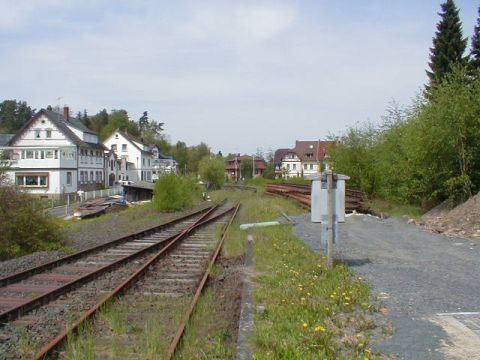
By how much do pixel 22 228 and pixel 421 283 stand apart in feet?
34.0

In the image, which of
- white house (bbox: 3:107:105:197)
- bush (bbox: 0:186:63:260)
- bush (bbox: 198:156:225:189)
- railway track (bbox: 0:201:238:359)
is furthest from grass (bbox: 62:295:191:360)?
bush (bbox: 198:156:225:189)

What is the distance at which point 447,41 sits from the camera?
37781 mm

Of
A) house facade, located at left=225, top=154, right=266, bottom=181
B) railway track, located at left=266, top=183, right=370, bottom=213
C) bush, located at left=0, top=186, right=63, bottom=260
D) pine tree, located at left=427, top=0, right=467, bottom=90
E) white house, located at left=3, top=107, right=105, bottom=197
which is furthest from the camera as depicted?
house facade, located at left=225, top=154, right=266, bottom=181

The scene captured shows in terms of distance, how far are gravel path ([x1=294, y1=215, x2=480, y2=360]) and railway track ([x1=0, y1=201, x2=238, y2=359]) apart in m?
3.52

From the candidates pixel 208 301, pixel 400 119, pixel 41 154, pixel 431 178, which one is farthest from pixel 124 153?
pixel 208 301

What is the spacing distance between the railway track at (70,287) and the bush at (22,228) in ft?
5.63

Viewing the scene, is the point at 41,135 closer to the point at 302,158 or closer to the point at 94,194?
the point at 94,194

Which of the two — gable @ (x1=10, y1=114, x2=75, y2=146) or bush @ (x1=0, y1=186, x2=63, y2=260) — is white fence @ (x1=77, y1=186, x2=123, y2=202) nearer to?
gable @ (x1=10, y1=114, x2=75, y2=146)

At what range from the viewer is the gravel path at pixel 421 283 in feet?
17.7

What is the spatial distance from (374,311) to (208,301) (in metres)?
2.57

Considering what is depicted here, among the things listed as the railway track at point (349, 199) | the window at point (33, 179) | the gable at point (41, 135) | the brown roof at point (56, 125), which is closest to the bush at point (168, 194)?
the railway track at point (349, 199)

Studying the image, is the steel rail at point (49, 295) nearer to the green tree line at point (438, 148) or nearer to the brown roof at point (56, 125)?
the green tree line at point (438, 148)

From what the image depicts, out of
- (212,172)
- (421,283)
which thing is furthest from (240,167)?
(421,283)

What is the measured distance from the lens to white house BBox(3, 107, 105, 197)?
54.1 metres
